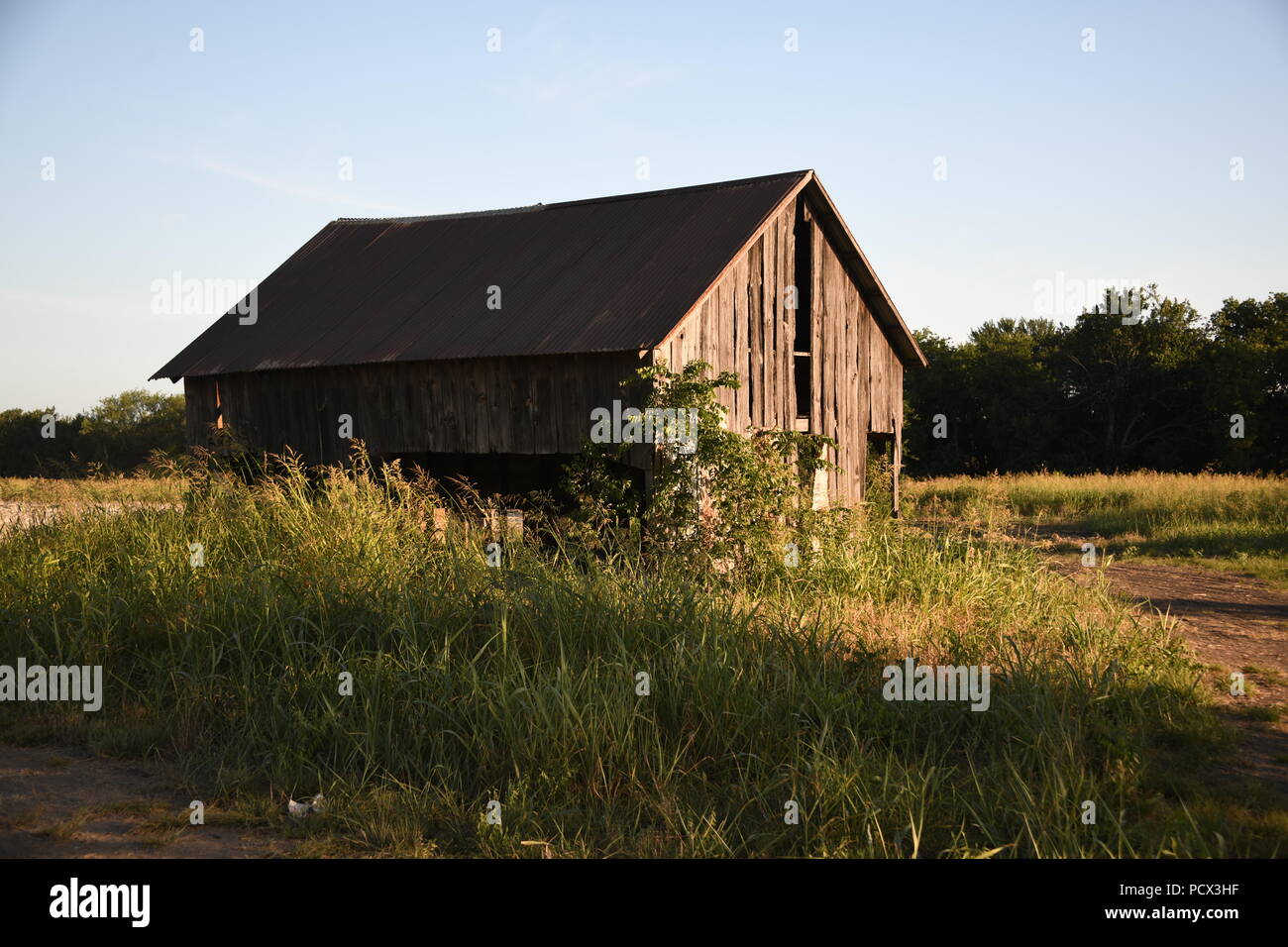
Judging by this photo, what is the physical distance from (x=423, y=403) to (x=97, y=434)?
1676 inches

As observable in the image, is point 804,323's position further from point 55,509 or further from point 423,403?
point 55,509

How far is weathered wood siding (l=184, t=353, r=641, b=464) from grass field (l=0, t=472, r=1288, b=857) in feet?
16.1

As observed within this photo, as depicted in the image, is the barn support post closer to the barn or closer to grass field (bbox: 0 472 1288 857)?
the barn

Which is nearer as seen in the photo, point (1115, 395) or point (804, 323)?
point (804, 323)

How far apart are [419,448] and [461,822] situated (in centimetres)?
1137

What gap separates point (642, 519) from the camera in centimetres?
1361

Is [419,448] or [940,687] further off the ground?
[419,448]

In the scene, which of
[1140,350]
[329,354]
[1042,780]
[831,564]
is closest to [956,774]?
[1042,780]

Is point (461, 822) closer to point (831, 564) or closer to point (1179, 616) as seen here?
point (831, 564)

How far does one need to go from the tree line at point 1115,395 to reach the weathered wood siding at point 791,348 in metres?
18.8

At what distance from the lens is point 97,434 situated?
51000 mm

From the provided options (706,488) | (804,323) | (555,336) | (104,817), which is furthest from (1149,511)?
(104,817)

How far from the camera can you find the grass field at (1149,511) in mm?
17123

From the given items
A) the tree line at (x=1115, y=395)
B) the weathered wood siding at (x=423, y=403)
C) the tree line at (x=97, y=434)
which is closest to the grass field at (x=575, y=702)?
the weathered wood siding at (x=423, y=403)
